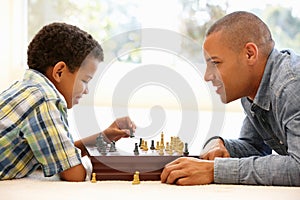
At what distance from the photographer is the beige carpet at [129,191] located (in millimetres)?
964

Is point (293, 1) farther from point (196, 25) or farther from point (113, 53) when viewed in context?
point (113, 53)

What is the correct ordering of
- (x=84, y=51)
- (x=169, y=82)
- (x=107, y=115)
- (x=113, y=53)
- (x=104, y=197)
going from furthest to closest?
(x=113, y=53) < (x=107, y=115) < (x=169, y=82) < (x=84, y=51) < (x=104, y=197)

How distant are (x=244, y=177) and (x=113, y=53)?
160cm

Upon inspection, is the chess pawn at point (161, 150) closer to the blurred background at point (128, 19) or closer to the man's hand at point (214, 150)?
the man's hand at point (214, 150)

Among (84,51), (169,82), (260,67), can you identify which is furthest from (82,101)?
(260,67)

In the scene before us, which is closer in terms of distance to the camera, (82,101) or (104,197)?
(104,197)

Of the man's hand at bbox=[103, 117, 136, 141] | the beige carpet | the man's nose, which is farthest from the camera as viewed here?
the man's hand at bbox=[103, 117, 136, 141]

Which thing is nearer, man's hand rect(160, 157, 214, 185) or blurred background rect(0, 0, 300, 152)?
man's hand rect(160, 157, 214, 185)

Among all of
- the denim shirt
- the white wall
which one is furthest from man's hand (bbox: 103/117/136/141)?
the white wall

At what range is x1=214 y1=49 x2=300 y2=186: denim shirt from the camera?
1058 mm

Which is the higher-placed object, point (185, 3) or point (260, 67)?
point (185, 3)

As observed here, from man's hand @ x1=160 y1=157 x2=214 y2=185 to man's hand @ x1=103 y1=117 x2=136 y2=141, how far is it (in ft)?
1.08

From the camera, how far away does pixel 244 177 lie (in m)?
1.09

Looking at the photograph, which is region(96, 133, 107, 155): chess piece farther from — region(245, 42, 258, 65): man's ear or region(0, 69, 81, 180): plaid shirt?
region(245, 42, 258, 65): man's ear
